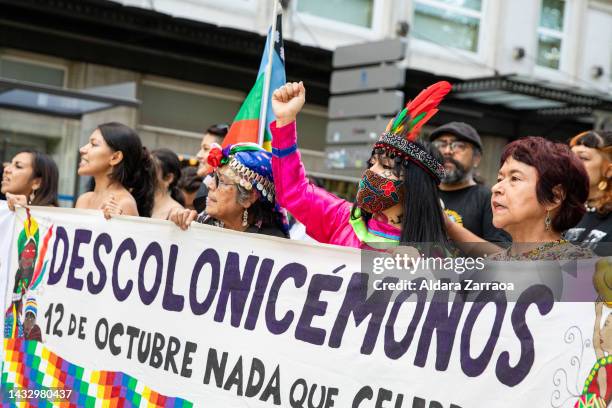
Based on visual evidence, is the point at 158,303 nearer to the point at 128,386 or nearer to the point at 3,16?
the point at 128,386

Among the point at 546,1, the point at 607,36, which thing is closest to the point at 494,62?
the point at 546,1


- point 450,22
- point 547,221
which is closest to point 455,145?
point 547,221

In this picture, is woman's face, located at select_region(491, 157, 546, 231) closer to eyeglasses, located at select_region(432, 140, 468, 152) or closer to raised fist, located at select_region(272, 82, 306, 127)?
raised fist, located at select_region(272, 82, 306, 127)

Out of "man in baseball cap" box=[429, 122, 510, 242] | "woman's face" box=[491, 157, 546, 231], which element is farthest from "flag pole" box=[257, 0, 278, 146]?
"woman's face" box=[491, 157, 546, 231]

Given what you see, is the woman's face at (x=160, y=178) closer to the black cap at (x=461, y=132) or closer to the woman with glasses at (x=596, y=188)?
the black cap at (x=461, y=132)

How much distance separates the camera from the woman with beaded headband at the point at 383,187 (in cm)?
327

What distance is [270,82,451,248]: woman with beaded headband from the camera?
327 centimetres

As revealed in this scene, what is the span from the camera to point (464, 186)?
16.5 feet

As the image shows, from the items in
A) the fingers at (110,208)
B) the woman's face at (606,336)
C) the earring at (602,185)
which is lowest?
the woman's face at (606,336)

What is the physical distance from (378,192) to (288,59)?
975 cm

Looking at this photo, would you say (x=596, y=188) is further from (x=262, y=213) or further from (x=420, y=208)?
(x=262, y=213)

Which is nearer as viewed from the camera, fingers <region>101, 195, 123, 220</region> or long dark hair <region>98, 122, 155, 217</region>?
fingers <region>101, 195, 123, 220</region>

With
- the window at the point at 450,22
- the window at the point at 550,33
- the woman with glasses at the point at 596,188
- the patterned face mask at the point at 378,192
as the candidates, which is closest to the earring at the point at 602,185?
the woman with glasses at the point at 596,188

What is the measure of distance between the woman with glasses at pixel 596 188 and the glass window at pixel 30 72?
→ 8333 millimetres
